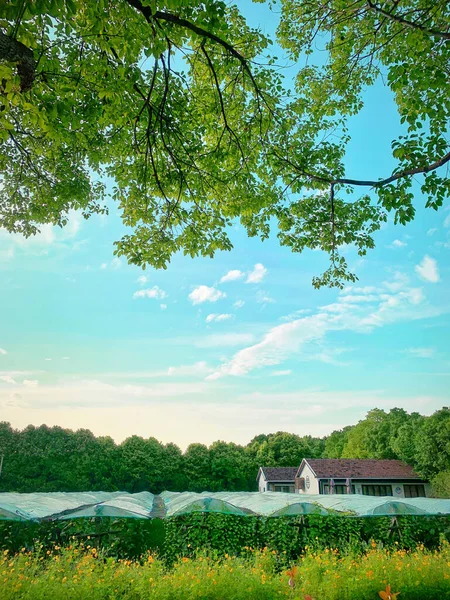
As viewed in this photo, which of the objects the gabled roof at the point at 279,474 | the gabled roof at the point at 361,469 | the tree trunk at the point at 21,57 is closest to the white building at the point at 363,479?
the gabled roof at the point at 361,469

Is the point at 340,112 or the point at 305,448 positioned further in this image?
the point at 305,448

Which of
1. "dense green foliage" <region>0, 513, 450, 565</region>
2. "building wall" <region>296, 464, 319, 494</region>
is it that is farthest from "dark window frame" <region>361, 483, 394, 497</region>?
"dense green foliage" <region>0, 513, 450, 565</region>

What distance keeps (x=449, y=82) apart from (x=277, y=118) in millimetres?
2722

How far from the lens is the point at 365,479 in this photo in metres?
33.5

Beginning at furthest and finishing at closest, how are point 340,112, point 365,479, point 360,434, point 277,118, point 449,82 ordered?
point 360,434, point 365,479, point 340,112, point 277,118, point 449,82

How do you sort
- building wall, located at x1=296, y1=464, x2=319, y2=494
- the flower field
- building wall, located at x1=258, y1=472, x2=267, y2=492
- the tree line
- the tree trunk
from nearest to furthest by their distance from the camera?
the tree trunk → the flower field → the tree line → building wall, located at x1=296, y1=464, x2=319, y2=494 → building wall, located at x1=258, y1=472, x2=267, y2=492

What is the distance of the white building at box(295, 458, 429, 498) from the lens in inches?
1302

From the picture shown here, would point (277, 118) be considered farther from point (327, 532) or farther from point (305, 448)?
point (305, 448)

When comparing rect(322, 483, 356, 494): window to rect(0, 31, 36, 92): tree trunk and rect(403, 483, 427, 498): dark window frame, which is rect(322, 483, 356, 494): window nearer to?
rect(403, 483, 427, 498): dark window frame

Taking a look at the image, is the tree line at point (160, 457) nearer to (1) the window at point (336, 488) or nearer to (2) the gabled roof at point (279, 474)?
(2) the gabled roof at point (279, 474)

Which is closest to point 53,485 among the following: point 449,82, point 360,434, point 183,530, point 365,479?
point 365,479

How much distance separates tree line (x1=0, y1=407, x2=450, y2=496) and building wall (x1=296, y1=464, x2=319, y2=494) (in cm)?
788

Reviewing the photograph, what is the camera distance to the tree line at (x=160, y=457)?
32406 mm

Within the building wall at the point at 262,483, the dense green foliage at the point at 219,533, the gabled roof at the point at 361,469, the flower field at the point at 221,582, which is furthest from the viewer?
the building wall at the point at 262,483
